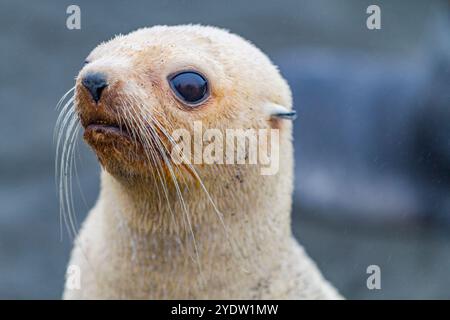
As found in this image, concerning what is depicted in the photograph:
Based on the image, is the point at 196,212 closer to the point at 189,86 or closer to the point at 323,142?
the point at 189,86

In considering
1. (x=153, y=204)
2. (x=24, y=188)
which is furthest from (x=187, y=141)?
(x=24, y=188)

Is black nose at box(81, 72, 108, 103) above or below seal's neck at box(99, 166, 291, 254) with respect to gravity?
above

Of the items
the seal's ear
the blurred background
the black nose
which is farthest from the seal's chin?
the blurred background

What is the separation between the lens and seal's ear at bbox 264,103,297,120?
13.8 feet

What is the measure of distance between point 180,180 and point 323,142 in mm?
5580

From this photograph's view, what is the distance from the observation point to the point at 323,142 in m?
9.38

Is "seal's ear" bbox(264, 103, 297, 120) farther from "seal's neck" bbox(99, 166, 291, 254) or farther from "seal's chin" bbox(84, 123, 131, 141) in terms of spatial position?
"seal's chin" bbox(84, 123, 131, 141)

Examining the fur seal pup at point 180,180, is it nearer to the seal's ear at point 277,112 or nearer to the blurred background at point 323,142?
the seal's ear at point 277,112

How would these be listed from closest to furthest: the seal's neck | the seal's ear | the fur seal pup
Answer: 1. the fur seal pup
2. the seal's neck
3. the seal's ear

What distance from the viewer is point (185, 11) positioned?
1043 cm

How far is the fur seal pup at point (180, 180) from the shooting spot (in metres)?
3.68

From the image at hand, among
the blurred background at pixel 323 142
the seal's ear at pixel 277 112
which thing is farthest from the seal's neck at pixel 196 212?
the blurred background at pixel 323 142
